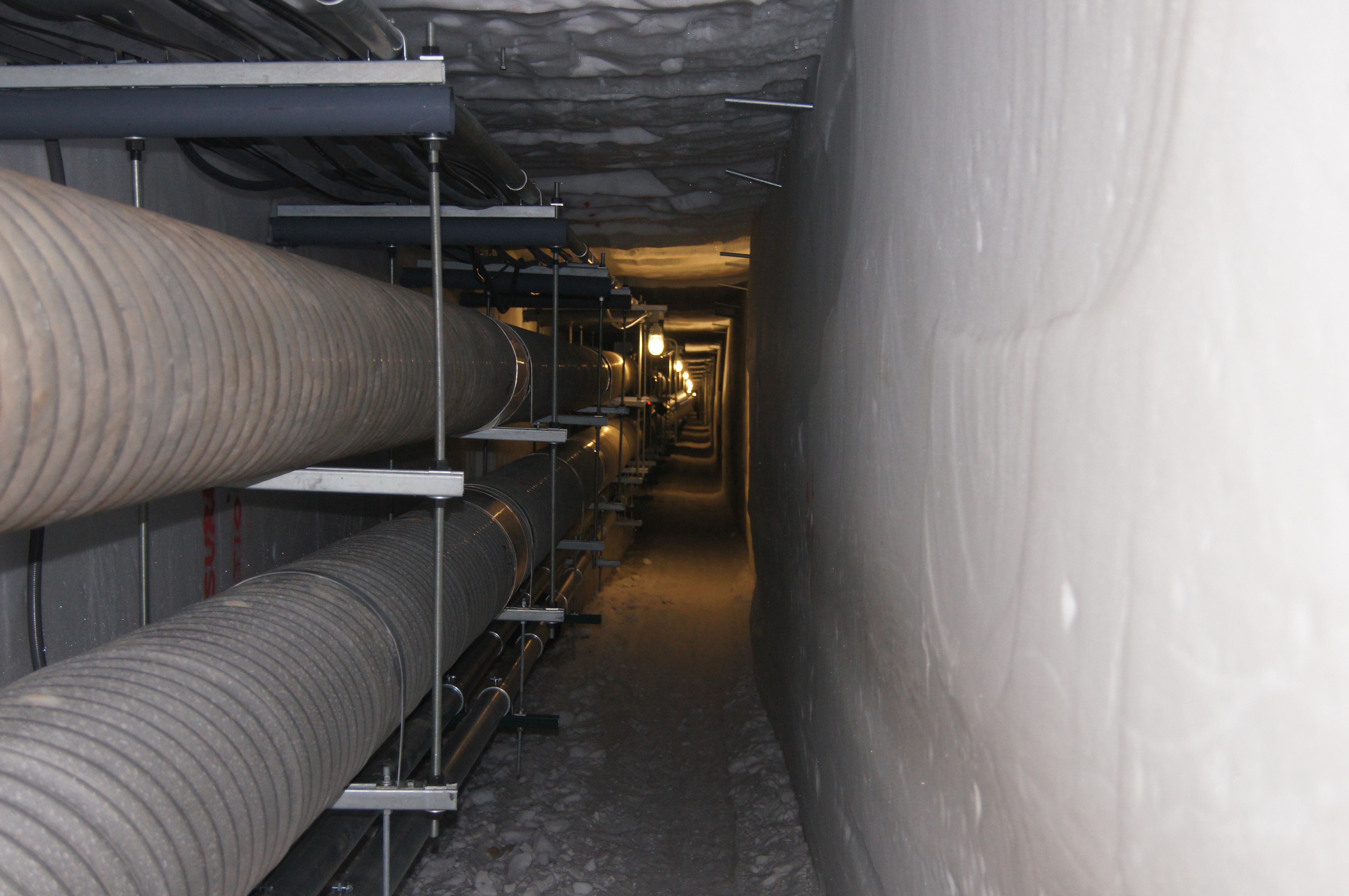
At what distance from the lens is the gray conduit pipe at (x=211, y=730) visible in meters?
0.99

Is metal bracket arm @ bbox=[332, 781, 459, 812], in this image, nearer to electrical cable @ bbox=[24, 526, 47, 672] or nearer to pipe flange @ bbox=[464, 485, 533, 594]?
Answer: electrical cable @ bbox=[24, 526, 47, 672]

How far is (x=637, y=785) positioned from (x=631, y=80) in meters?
2.76

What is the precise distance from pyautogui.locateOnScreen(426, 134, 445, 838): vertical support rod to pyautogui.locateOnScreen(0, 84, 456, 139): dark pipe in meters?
0.08

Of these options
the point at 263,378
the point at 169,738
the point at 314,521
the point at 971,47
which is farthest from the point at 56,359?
the point at 314,521

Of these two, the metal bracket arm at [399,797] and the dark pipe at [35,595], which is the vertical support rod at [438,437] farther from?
the dark pipe at [35,595]

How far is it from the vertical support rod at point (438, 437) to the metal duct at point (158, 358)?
10cm

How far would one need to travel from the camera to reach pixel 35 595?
1.84 meters

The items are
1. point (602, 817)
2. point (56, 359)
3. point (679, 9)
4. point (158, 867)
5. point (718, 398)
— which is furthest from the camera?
point (718, 398)

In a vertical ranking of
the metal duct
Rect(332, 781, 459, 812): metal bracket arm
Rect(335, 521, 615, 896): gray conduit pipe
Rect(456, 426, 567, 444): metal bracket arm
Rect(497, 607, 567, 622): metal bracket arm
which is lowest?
Rect(335, 521, 615, 896): gray conduit pipe

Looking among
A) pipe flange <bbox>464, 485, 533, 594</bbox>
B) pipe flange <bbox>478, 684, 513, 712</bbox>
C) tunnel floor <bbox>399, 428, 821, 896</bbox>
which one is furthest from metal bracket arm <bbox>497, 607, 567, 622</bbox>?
tunnel floor <bbox>399, 428, 821, 896</bbox>

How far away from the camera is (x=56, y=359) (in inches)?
→ 37.0

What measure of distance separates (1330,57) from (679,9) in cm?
218

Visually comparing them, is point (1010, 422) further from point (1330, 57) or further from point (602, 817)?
point (602, 817)

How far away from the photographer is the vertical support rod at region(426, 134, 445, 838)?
1796 mm
